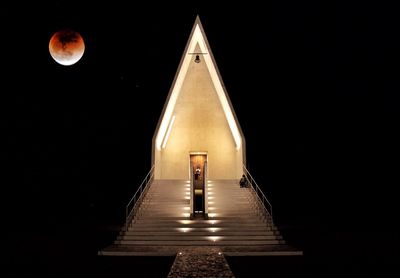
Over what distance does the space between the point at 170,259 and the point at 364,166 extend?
7.90 meters

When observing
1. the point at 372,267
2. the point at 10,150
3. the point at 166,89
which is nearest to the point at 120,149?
the point at 166,89

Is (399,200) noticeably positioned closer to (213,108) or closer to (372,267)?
(372,267)

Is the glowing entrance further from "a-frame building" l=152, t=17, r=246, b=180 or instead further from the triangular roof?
the triangular roof

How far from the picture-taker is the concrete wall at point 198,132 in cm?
1363

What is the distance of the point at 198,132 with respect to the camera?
13812 millimetres

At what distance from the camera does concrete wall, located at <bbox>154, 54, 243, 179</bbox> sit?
13.6 m

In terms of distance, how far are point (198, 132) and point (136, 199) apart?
4.73 meters

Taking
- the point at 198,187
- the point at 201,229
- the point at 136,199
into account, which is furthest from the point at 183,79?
the point at 201,229

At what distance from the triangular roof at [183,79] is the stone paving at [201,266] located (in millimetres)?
6890

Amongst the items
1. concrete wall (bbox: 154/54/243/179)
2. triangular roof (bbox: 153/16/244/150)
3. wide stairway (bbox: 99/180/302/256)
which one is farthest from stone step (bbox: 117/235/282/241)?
concrete wall (bbox: 154/54/243/179)

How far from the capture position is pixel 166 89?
1116 cm

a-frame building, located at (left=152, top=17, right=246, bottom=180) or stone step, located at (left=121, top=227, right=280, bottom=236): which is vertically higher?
a-frame building, located at (left=152, top=17, right=246, bottom=180)

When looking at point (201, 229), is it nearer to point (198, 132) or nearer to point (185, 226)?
point (185, 226)

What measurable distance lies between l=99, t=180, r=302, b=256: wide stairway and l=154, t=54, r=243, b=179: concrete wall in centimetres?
349
